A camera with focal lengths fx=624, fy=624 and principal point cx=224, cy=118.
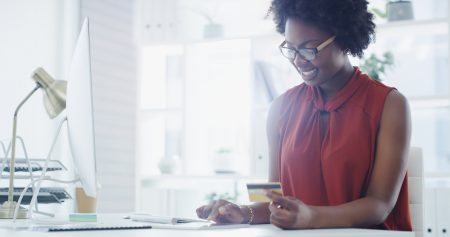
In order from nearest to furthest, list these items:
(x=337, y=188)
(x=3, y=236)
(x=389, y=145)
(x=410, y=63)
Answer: (x=3, y=236) < (x=389, y=145) < (x=337, y=188) < (x=410, y=63)

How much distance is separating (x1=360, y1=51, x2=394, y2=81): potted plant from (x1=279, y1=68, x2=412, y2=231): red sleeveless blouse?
5.43ft

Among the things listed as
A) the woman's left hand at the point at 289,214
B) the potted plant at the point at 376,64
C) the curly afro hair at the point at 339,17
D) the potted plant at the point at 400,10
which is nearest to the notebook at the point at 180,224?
the woman's left hand at the point at 289,214

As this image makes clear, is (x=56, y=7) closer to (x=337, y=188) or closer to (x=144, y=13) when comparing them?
(x=144, y=13)

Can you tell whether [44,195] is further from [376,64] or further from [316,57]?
[376,64]

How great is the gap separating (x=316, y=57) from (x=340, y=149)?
0.27m

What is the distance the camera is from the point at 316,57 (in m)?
1.75

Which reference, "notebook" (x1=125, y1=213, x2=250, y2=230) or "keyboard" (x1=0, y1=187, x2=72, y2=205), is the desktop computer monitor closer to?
"notebook" (x1=125, y1=213, x2=250, y2=230)

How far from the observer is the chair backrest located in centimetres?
189

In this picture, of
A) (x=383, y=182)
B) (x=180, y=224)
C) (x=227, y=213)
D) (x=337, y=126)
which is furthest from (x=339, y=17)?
(x=180, y=224)

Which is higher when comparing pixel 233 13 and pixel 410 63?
pixel 233 13

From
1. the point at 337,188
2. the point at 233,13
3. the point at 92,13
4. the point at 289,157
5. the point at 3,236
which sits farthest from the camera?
the point at 92,13

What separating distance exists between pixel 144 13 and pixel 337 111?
270 centimetres

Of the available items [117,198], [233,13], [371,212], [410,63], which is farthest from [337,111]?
[117,198]

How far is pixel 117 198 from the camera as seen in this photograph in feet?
15.1
